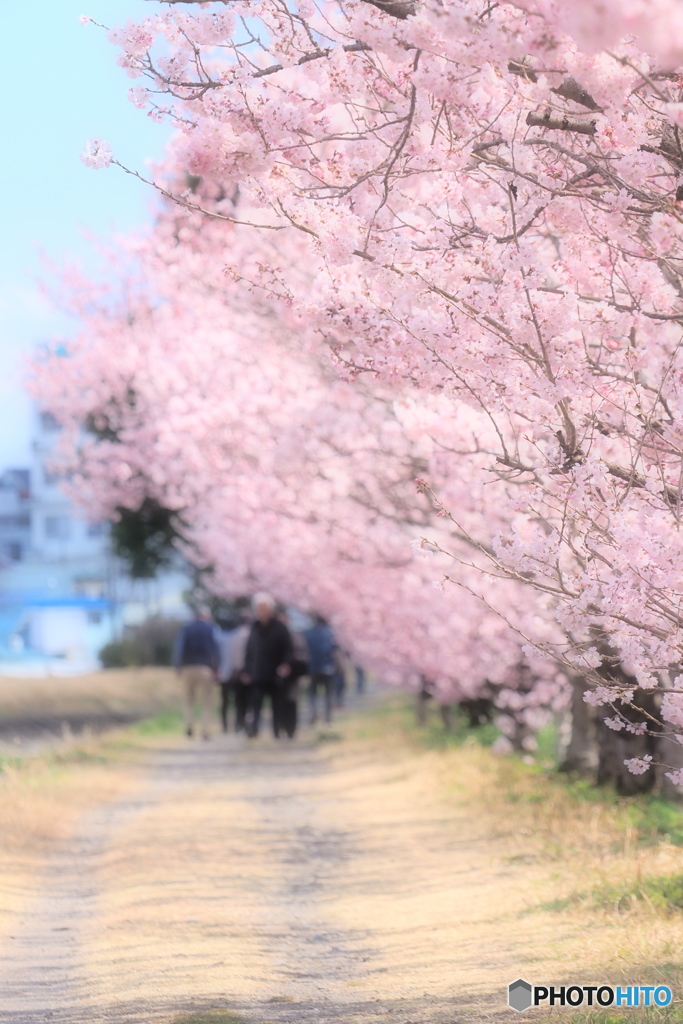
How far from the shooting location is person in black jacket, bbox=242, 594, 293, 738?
64.6 feet

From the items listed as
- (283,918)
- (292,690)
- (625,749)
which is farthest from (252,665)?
Answer: (283,918)

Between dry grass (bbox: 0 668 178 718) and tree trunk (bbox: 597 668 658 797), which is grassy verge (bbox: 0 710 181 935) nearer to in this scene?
tree trunk (bbox: 597 668 658 797)

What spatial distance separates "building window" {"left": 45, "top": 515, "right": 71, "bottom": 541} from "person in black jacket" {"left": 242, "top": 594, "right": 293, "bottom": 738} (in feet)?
216

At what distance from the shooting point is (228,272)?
6.27 metres

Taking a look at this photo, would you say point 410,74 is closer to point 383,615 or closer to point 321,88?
point 321,88

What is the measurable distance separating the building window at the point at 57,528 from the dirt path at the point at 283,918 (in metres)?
72.5

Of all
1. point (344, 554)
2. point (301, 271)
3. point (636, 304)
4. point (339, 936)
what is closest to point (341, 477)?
point (301, 271)

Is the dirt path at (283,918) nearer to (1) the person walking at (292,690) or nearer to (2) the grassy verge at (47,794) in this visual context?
(2) the grassy verge at (47,794)

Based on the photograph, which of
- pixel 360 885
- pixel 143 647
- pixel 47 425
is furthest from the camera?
pixel 47 425

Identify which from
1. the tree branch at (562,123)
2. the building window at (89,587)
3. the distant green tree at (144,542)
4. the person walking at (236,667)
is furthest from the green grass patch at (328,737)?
the building window at (89,587)

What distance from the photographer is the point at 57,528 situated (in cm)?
8488

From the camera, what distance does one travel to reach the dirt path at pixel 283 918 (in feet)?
19.7

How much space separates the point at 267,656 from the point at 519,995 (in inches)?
545

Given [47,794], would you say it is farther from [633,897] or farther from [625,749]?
[633,897]
